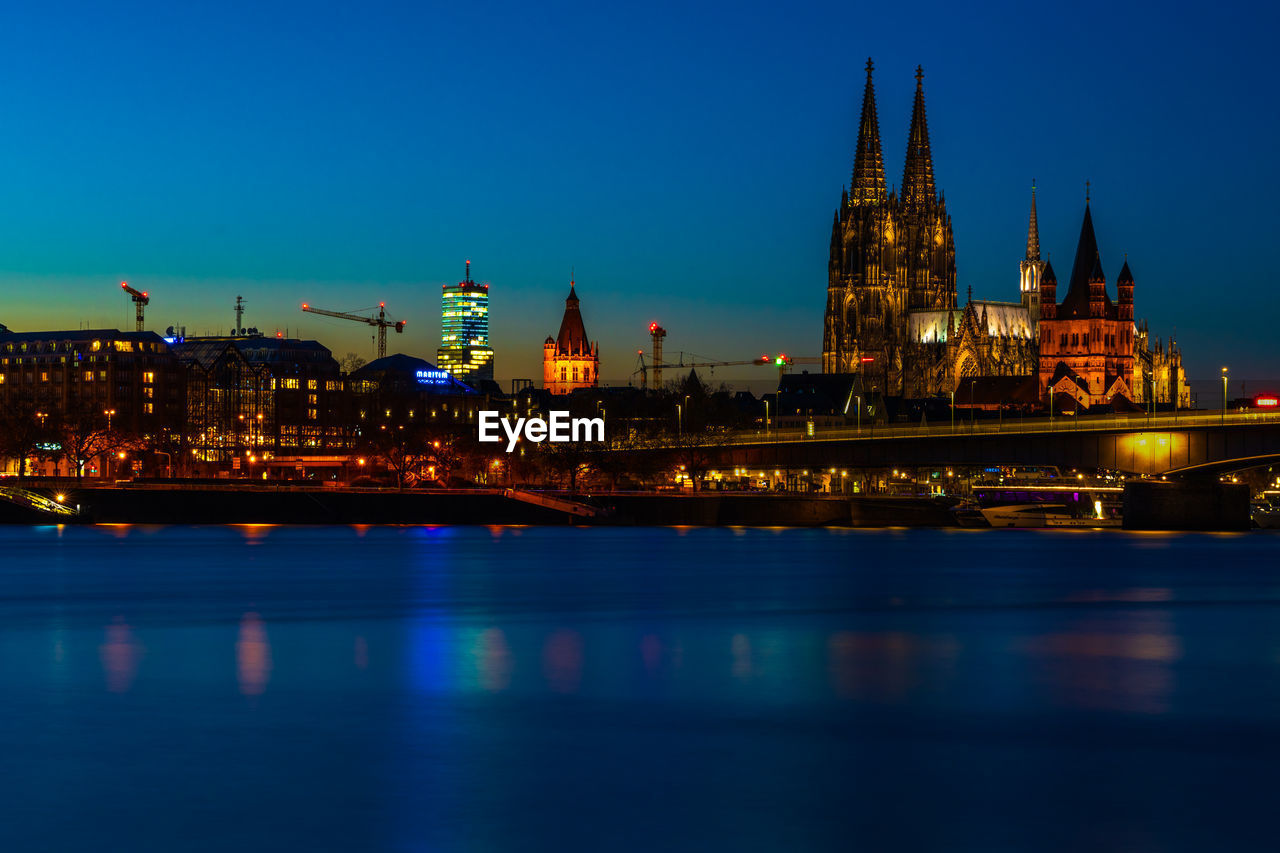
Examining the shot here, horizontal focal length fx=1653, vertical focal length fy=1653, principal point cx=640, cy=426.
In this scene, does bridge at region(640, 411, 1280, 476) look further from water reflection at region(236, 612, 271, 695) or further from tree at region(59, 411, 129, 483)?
tree at region(59, 411, 129, 483)

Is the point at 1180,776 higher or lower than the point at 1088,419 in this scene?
lower

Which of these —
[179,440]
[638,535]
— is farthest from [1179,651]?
[179,440]

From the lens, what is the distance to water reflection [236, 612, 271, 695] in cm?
3872

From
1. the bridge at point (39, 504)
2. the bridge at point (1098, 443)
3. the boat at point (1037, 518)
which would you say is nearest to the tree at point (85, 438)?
the bridge at point (39, 504)

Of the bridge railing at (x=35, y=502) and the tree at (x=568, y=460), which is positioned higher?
the tree at (x=568, y=460)

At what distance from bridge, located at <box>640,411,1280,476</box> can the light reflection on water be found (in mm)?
24271

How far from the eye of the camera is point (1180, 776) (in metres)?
28.2

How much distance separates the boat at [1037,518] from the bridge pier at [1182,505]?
14167mm

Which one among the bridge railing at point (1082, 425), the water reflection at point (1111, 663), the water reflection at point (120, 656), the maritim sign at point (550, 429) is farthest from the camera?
the maritim sign at point (550, 429)

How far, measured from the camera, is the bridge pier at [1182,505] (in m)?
109

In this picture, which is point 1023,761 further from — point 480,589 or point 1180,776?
point 480,589

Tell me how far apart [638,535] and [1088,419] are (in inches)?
1215

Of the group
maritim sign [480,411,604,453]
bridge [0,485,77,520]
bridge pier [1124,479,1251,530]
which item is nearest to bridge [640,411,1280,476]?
bridge pier [1124,479,1251,530]

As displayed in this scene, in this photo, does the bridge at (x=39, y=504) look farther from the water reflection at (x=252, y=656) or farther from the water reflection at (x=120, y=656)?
the water reflection at (x=120, y=656)
